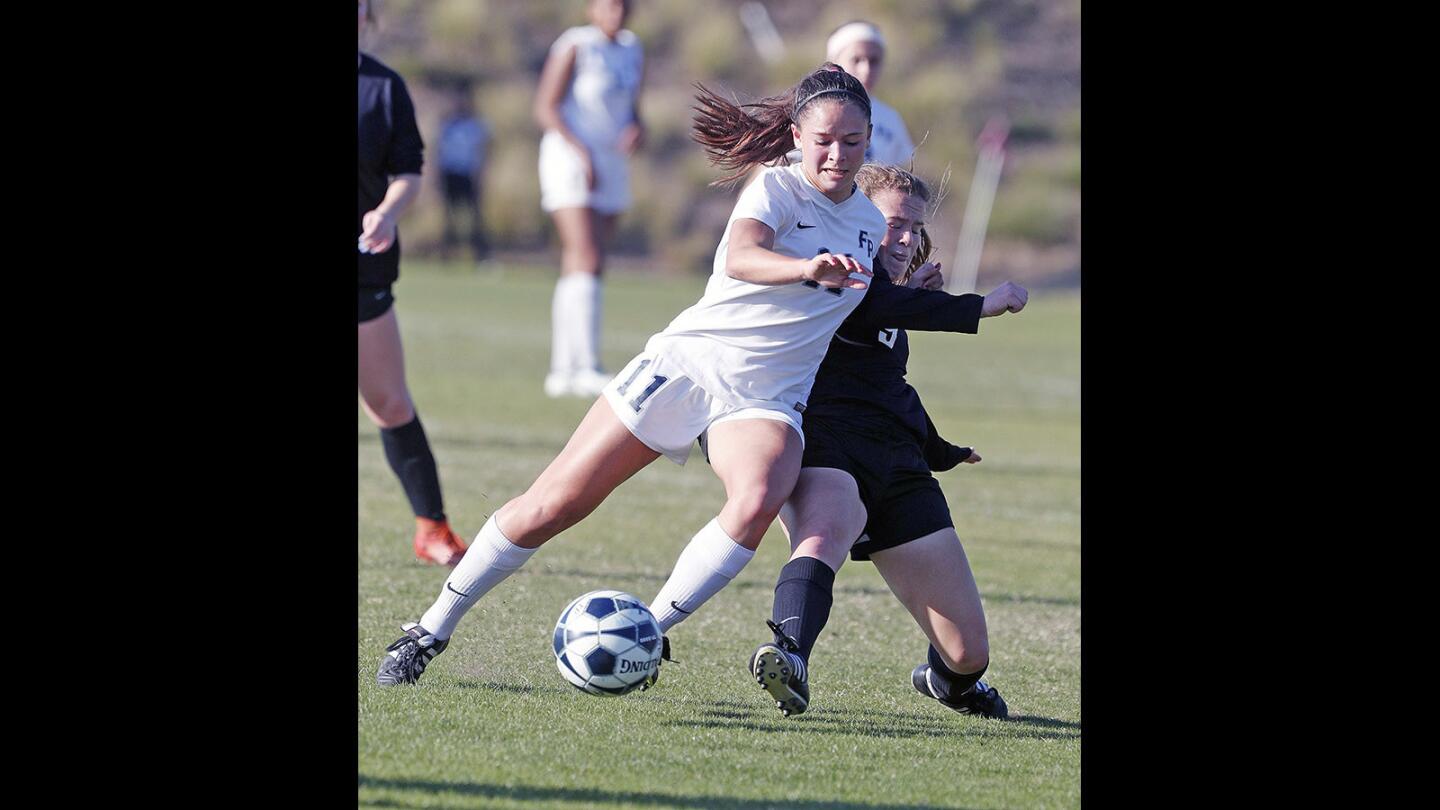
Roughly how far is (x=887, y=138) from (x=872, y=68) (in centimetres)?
52

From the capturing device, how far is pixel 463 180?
28.8 m

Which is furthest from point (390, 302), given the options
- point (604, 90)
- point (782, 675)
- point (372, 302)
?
point (604, 90)

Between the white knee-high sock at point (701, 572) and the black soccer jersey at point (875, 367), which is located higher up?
the black soccer jersey at point (875, 367)

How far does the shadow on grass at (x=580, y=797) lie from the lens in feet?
11.2

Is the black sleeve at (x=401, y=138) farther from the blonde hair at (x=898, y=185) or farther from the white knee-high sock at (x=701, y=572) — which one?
the white knee-high sock at (x=701, y=572)

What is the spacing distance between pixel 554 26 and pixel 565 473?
31852mm

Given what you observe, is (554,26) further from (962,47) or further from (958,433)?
(958,433)

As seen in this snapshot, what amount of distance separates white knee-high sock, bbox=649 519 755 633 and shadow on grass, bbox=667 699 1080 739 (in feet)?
0.87

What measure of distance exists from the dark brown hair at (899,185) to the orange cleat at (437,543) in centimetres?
222

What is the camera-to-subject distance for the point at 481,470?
8.63 meters

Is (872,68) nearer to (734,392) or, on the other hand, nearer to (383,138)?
(383,138)

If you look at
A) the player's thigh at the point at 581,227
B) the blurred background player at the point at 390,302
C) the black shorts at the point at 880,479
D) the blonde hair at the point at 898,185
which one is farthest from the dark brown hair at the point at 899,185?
the player's thigh at the point at 581,227
